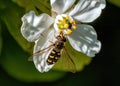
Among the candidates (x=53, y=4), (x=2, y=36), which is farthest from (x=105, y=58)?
(x=53, y=4)

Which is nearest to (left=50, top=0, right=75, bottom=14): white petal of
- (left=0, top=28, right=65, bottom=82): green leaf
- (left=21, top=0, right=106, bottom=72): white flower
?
(left=21, top=0, right=106, bottom=72): white flower

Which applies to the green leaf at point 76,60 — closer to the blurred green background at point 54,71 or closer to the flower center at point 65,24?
the blurred green background at point 54,71

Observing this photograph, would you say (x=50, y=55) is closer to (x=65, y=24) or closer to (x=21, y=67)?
(x=65, y=24)

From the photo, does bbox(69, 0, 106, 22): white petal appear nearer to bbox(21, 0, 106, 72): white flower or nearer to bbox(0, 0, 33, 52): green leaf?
bbox(21, 0, 106, 72): white flower

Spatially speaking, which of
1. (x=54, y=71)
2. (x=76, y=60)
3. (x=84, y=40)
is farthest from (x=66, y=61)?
(x=54, y=71)

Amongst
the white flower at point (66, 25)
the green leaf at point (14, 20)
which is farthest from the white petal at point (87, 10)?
the green leaf at point (14, 20)

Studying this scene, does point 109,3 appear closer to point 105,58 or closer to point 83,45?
point 105,58


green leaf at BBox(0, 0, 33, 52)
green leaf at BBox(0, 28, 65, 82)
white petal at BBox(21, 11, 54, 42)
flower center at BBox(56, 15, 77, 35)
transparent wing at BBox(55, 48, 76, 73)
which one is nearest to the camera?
white petal at BBox(21, 11, 54, 42)

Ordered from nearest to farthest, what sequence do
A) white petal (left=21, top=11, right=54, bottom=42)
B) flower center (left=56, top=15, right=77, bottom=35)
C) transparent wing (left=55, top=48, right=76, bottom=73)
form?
white petal (left=21, top=11, right=54, bottom=42)
flower center (left=56, top=15, right=77, bottom=35)
transparent wing (left=55, top=48, right=76, bottom=73)
